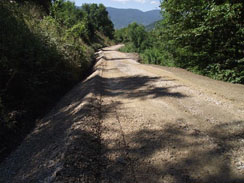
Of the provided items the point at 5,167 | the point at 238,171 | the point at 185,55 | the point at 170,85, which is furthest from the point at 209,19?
the point at 5,167

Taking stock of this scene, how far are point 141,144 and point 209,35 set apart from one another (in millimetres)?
7893

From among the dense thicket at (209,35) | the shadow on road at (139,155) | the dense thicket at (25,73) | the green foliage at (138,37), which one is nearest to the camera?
the shadow on road at (139,155)

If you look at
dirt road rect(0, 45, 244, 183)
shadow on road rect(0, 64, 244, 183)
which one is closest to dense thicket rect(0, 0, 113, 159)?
dirt road rect(0, 45, 244, 183)

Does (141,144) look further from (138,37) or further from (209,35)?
(138,37)

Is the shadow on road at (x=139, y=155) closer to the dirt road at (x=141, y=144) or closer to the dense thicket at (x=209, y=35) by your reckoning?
the dirt road at (x=141, y=144)

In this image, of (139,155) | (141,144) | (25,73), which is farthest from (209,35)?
(25,73)

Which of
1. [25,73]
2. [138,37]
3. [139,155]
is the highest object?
[138,37]

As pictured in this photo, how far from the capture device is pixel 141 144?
9.52ft

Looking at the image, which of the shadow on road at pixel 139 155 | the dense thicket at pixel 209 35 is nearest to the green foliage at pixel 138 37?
the dense thicket at pixel 209 35

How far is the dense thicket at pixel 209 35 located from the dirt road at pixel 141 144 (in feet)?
12.4

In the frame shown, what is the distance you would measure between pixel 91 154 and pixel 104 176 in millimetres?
522

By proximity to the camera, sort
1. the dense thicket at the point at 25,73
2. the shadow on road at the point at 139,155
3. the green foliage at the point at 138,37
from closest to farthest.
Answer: the shadow on road at the point at 139,155, the dense thicket at the point at 25,73, the green foliage at the point at 138,37

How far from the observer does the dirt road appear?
228cm

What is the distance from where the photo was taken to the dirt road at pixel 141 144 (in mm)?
2275
